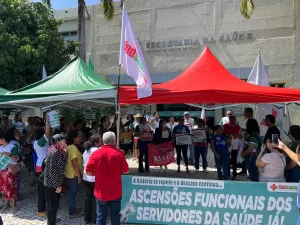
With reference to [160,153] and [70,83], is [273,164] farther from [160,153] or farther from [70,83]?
[160,153]

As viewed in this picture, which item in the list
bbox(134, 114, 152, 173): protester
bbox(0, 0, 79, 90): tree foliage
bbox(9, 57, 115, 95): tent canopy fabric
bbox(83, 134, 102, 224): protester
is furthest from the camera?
bbox(0, 0, 79, 90): tree foliage

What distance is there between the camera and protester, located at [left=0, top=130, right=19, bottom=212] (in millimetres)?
5633

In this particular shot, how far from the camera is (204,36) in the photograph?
17.3 metres

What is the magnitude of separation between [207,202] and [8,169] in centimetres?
393

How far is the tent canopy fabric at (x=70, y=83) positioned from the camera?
6025 mm

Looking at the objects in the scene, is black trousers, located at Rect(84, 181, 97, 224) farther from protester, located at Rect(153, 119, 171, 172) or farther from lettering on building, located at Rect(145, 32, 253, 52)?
lettering on building, located at Rect(145, 32, 253, 52)

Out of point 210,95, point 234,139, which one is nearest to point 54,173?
point 210,95

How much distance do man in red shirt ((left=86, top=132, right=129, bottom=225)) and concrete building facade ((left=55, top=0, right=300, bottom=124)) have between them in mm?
13871

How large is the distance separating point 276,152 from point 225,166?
2.97m

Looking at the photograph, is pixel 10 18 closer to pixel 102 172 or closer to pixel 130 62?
pixel 130 62

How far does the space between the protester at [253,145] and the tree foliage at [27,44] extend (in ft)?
32.4

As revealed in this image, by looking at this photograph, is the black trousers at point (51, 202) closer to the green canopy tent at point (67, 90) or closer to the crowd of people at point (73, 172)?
Answer: the crowd of people at point (73, 172)

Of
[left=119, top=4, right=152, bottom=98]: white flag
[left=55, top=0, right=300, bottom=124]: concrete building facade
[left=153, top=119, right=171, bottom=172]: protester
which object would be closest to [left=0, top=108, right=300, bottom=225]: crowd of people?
[left=119, top=4, right=152, bottom=98]: white flag

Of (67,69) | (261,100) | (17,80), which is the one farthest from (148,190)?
(17,80)
